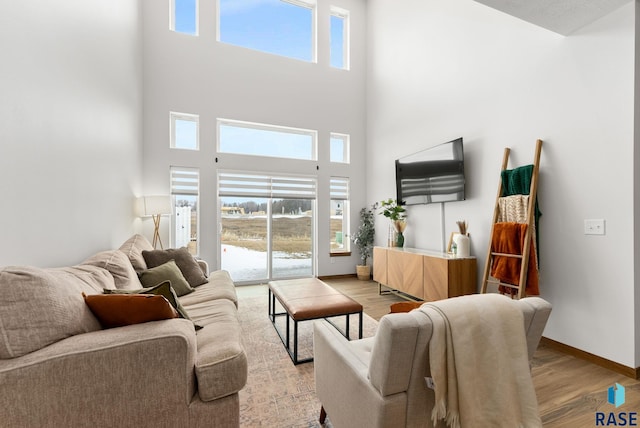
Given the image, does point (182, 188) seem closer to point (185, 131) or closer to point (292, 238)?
point (185, 131)

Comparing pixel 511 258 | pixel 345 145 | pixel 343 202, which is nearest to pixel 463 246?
pixel 511 258

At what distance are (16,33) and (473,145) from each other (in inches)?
154

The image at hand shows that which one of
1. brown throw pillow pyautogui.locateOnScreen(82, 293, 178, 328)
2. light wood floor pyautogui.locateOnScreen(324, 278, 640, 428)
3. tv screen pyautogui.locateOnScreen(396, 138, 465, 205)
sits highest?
tv screen pyautogui.locateOnScreen(396, 138, 465, 205)

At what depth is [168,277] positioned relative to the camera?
2.57m

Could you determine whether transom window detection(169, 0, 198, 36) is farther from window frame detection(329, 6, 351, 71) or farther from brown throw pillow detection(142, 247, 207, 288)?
brown throw pillow detection(142, 247, 207, 288)

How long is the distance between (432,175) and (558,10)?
1.99 m

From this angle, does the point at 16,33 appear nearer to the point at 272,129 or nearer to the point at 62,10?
the point at 62,10

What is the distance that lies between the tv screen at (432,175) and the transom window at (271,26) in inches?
117

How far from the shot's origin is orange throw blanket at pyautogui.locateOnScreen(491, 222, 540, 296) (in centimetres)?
254

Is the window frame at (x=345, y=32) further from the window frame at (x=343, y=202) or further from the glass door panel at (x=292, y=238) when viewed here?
the glass door panel at (x=292, y=238)

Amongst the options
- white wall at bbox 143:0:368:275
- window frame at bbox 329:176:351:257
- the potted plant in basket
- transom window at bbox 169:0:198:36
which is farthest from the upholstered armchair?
transom window at bbox 169:0:198:36

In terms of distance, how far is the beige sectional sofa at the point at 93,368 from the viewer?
1.00m

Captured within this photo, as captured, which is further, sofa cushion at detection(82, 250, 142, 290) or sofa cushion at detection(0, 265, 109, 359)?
sofa cushion at detection(82, 250, 142, 290)

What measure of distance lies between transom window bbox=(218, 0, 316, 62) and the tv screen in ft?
9.71
